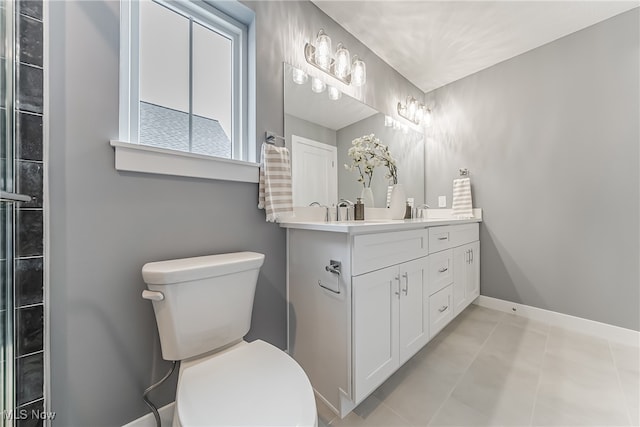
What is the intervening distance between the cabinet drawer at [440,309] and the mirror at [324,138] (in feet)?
2.60

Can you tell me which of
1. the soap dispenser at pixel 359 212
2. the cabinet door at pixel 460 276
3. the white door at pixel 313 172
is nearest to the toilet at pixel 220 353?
the white door at pixel 313 172

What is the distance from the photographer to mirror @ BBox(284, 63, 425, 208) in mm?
1502

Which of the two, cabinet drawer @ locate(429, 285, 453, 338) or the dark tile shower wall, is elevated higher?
the dark tile shower wall

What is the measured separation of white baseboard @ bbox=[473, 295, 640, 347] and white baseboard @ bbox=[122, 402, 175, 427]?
98.8 inches

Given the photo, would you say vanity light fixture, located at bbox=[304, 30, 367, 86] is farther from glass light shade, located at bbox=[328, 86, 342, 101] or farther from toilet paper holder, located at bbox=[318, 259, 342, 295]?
toilet paper holder, located at bbox=[318, 259, 342, 295]

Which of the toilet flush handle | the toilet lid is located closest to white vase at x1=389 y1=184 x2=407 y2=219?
the toilet lid

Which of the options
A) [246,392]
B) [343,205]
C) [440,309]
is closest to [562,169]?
[440,309]

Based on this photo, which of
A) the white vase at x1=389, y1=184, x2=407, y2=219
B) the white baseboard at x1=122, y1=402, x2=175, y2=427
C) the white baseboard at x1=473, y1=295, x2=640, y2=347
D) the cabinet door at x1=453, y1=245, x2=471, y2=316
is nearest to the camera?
the white baseboard at x1=122, y1=402, x2=175, y2=427

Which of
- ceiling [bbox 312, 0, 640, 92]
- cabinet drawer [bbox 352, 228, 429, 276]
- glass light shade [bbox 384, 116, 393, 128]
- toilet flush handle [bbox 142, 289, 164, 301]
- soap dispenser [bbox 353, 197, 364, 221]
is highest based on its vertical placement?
ceiling [bbox 312, 0, 640, 92]

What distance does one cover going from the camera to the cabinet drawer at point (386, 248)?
106 centimetres

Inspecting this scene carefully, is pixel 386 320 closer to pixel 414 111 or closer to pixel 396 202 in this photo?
pixel 396 202

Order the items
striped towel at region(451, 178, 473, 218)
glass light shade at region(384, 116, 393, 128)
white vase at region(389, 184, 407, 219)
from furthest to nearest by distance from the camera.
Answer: striped towel at region(451, 178, 473, 218), glass light shade at region(384, 116, 393, 128), white vase at region(389, 184, 407, 219)

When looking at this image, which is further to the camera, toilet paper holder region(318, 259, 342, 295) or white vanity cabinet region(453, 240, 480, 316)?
white vanity cabinet region(453, 240, 480, 316)

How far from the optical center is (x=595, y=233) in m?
1.80
